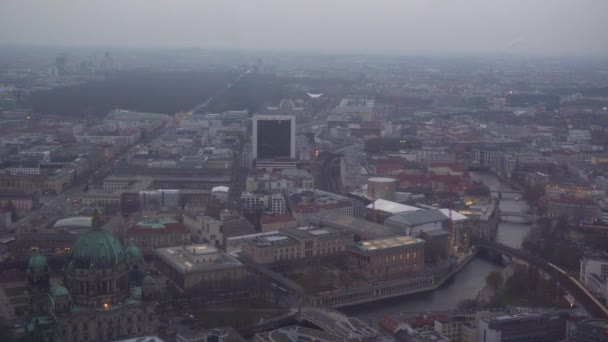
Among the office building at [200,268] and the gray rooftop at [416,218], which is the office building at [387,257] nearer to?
the gray rooftop at [416,218]

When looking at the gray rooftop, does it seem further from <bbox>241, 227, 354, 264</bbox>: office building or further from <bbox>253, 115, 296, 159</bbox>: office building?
<bbox>253, 115, 296, 159</bbox>: office building

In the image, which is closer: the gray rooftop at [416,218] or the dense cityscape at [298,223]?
the dense cityscape at [298,223]

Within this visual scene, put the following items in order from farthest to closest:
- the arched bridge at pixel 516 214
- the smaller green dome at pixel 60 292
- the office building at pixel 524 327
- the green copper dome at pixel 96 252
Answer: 1. the arched bridge at pixel 516 214
2. the office building at pixel 524 327
3. the green copper dome at pixel 96 252
4. the smaller green dome at pixel 60 292

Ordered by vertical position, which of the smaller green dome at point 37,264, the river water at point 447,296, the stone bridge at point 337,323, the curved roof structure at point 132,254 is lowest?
the river water at point 447,296

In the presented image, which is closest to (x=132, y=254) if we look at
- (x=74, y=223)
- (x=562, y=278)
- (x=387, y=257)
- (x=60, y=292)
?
(x=60, y=292)

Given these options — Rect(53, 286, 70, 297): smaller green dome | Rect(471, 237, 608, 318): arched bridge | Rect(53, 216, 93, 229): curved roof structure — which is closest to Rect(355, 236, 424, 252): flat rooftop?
Rect(471, 237, 608, 318): arched bridge

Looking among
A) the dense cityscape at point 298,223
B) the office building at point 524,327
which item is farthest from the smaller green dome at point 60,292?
the office building at point 524,327

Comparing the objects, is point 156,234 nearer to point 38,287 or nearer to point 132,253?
point 132,253
